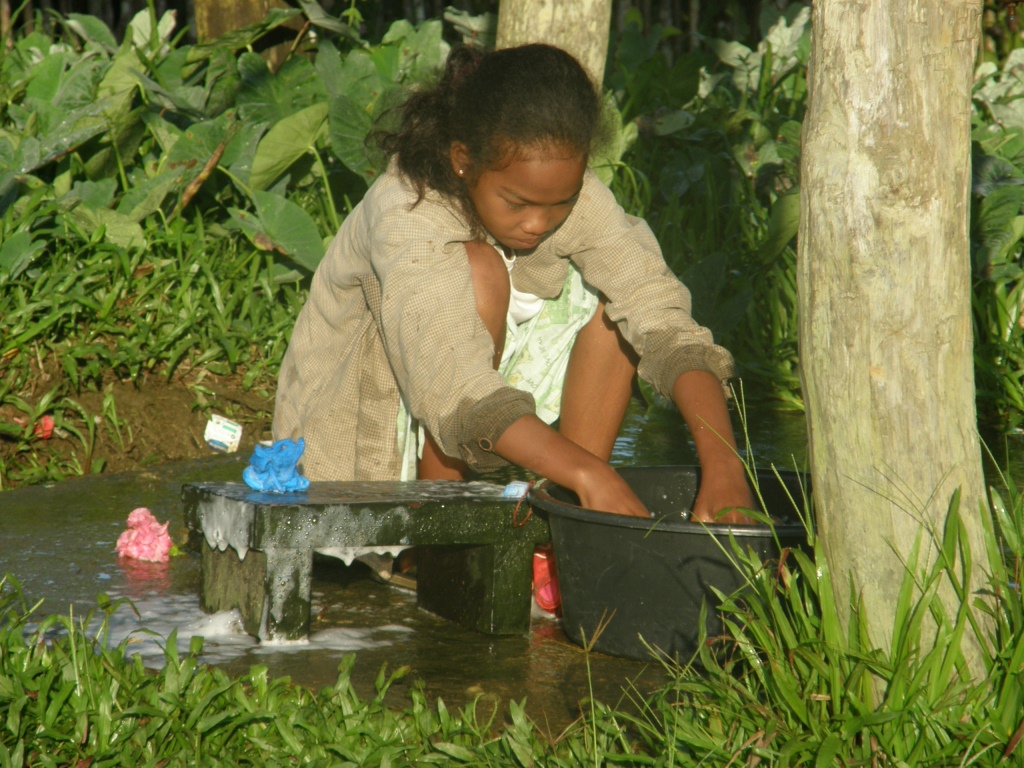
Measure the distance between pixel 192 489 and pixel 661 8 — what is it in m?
5.43

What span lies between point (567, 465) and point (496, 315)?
0.49 metres

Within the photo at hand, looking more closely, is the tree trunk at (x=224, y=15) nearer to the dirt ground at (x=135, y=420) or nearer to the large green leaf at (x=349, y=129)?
the large green leaf at (x=349, y=129)

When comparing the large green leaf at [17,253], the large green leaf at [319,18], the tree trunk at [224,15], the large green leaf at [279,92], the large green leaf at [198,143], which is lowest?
the large green leaf at [17,253]

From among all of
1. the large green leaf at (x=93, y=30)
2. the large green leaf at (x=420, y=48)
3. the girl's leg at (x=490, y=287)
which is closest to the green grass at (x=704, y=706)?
the girl's leg at (x=490, y=287)

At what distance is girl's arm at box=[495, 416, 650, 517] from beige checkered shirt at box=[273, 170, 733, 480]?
29 mm

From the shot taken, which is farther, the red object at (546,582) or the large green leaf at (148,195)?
the large green leaf at (148,195)

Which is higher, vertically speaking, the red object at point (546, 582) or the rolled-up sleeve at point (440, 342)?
the rolled-up sleeve at point (440, 342)

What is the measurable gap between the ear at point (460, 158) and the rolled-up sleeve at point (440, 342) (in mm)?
112

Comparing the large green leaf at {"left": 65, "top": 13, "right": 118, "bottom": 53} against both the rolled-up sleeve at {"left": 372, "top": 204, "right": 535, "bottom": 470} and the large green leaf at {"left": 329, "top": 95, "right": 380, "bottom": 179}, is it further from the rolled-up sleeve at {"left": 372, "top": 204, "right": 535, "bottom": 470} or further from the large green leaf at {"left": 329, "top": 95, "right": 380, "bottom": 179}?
the rolled-up sleeve at {"left": 372, "top": 204, "right": 535, "bottom": 470}

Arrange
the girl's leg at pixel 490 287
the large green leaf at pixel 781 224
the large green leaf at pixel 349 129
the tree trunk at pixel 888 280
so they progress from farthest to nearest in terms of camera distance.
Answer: the large green leaf at pixel 781 224 → the large green leaf at pixel 349 129 → the girl's leg at pixel 490 287 → the tree trunk at pixel 888 280

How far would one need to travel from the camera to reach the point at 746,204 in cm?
473

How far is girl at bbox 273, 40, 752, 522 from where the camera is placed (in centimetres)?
217

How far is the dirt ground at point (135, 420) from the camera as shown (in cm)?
340

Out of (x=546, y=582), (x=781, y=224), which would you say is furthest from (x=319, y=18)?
(x=546, y=582)
